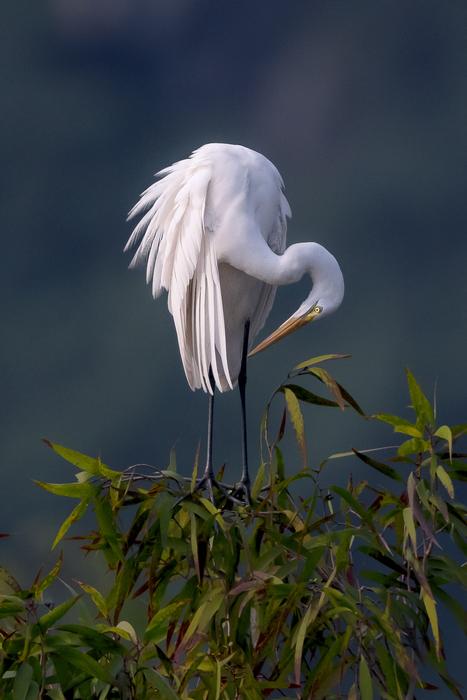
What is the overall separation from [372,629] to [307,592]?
0.11m

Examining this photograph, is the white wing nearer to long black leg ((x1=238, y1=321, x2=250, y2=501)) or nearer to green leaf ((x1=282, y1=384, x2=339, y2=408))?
long black leg ((x1=238, y1=321, x2=250, y2=501))

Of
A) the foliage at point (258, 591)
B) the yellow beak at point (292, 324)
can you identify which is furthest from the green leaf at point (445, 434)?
the yellow beak at point (292, 324)

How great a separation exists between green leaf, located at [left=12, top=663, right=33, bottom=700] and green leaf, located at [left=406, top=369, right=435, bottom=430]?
0.67m

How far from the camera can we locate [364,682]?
1.70 meters

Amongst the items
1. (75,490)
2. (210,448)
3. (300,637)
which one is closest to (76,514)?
(75,490)

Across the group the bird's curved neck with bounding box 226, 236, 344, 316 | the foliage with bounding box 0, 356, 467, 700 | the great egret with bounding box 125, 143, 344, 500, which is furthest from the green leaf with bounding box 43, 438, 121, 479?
the bird's curved neck with bounding box 226, 236, 344, 316

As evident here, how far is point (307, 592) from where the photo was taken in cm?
180

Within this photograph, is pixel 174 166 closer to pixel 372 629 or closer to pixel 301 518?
pixel 301 518

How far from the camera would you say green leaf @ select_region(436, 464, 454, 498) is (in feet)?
5.70

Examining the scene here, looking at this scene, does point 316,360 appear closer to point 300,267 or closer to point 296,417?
point 296,417

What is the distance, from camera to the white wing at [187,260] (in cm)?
275

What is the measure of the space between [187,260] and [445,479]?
1.17m

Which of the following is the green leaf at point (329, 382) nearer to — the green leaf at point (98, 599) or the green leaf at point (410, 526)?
the green leaf at point (410, 526)

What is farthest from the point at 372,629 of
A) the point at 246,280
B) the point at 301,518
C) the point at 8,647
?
the point at 246,280
